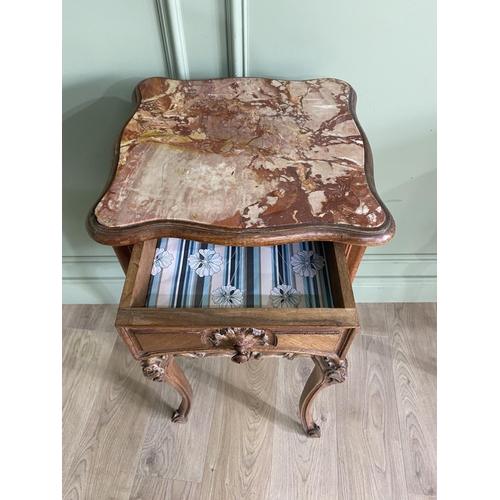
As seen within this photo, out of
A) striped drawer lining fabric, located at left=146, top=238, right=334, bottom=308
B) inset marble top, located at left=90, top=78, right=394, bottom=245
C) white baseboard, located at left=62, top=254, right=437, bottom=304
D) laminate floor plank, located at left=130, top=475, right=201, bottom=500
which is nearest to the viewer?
inset marble top, located at left=90, top=78, right=394, bottom=245

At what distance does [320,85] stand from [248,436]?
72 centimetres

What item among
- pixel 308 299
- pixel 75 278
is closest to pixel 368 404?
pixel 308 299

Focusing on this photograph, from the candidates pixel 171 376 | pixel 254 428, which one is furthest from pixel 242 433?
pixel 171 376

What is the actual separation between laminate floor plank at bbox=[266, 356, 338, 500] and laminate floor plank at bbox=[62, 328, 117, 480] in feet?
1.41

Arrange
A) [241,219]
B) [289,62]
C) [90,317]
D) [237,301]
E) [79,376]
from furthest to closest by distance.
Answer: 1. [90,317]
2. [79,376]
3. [289,62]
4. [237,301]
5. [241,219]

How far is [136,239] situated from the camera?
2.05 feet

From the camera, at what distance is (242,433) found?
0.98 m

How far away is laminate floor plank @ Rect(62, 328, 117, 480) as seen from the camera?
992 mm

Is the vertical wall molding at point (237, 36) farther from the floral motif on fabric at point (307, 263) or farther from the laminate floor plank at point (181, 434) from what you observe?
the laminate floor plank at point (181, 434)

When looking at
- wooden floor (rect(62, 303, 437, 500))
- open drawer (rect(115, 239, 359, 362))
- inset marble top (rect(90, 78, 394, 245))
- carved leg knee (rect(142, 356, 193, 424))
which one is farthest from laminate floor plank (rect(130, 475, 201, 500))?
inset marble top (rect(90, 78, 394, 245))

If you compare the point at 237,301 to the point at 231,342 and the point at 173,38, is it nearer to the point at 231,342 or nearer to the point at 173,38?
the point at 231,342

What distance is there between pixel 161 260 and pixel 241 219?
22 centimetres

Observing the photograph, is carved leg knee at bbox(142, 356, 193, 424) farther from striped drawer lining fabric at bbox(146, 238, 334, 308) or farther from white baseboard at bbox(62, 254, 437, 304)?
white baseboard at bbox(62, 254, 437, 304)

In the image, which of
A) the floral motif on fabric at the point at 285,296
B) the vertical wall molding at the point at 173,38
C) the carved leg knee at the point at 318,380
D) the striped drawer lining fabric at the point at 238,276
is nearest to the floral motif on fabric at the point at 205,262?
the striped drawer lining fabric at the point at 238,276
